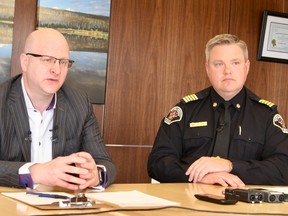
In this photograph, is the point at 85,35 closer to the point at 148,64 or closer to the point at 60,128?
the point at 148,64

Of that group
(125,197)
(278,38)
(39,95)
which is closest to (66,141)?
(39,95)

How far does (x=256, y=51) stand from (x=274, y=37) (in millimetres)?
230

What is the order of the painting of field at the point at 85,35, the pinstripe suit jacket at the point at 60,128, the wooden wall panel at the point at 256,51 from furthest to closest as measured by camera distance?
the wooden wall panel at the point at 256,51
the painting of field at the point at 85,35
the pinstripe suit jacket at the point at 60,128

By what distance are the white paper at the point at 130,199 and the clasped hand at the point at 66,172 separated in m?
0.10

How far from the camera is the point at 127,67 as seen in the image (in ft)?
15.6

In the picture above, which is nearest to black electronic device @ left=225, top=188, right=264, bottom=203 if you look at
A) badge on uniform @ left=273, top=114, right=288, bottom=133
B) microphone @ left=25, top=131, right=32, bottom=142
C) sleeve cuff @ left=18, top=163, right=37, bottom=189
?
sleeve cuff @ left=18, top=163, right=37, bottom=189

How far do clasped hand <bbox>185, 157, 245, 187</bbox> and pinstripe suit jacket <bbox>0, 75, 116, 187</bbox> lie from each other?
1.51 ft

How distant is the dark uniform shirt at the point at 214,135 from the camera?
3.30m

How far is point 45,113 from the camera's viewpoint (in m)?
2.96

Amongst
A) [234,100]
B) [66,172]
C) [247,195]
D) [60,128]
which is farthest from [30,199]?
[234,100]

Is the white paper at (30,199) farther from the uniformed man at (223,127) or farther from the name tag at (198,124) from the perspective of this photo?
the name tag at (198,124)

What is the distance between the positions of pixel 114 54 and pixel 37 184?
2.55 metres

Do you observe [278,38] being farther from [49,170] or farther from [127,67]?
[49,170]

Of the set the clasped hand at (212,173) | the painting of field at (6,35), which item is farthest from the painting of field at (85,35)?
the clasped hand at (212,173)
